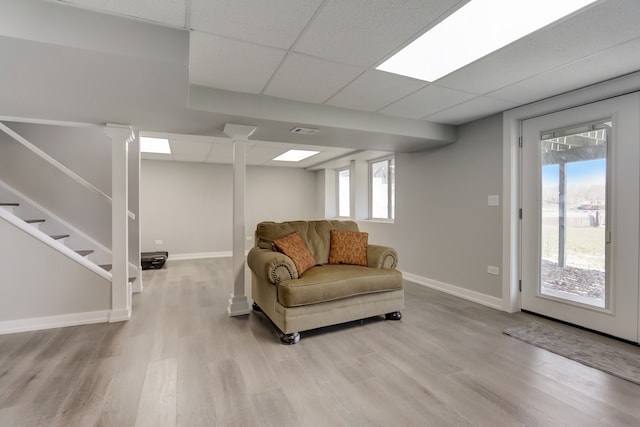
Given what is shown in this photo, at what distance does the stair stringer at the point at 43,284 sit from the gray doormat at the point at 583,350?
401cm

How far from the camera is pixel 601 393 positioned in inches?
72.7

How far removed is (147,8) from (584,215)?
12.4ft

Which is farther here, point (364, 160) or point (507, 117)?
point (364, 160)

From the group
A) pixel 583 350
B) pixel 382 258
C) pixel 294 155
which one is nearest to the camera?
pixel 583 350

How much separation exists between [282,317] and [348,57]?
2123 millimetres

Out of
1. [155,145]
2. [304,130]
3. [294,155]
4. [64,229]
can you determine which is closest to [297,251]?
[304,130]

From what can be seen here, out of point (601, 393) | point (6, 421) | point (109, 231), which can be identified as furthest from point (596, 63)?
→ point (109, 231)

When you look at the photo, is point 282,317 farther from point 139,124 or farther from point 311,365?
point 139,124

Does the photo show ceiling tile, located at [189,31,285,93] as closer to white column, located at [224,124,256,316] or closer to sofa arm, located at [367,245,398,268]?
white column, located at [224,124,256,316]

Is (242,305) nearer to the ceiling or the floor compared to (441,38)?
nearer to the floor

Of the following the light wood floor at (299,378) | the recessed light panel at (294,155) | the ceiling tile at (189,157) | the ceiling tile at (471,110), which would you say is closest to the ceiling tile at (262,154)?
the recessed light panel at (294,155)

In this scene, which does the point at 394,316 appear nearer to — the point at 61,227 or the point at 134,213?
the point at 134,213

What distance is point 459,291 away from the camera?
3932 millimetres

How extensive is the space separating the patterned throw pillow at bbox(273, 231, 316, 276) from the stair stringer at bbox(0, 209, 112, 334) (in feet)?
5.92
